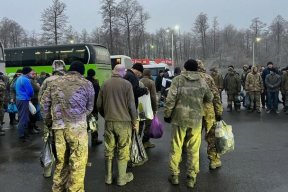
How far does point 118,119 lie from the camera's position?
14.0 feet

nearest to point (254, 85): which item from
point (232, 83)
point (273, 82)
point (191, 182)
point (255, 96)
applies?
point (255, 96)

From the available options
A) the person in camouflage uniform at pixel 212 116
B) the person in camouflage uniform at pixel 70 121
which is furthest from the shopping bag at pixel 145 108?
the person in camouflage uniform at pixel 70 121

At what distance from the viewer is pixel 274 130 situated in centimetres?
811

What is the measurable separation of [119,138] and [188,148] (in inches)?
43.8

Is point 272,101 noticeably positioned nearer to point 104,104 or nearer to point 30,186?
point 104,104

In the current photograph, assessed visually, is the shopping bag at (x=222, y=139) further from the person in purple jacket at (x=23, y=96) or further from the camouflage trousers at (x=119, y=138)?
the person in purple jacket at (x=23, y=96)

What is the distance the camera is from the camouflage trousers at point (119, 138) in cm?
430

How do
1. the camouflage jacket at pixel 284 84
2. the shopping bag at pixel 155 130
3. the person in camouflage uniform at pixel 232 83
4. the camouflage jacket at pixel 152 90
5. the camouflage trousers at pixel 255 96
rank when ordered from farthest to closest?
the person in camouflage uniform at pixel 232 83
the camouflage trousers at pixel 255 96
the camouflage jacket at pixel 284 84
the camouflage jacket at pixel 152 90
the shopping bag at pixel 155 130

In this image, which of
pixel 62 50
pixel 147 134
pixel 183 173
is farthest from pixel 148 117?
pixel 62 50

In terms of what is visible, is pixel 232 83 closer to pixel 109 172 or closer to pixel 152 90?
pixel 152 90

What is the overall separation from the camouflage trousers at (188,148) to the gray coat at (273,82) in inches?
323

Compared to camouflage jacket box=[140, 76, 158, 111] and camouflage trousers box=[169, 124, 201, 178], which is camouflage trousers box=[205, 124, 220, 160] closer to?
camouflage trousers box=[169, 124, 201, 178]

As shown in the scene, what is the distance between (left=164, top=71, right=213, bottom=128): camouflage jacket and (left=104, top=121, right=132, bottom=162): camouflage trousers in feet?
2.46

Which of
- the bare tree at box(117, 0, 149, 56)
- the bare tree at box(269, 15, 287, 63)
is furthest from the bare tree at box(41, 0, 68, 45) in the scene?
the bare tree at box(269, 15, 287, 63)
